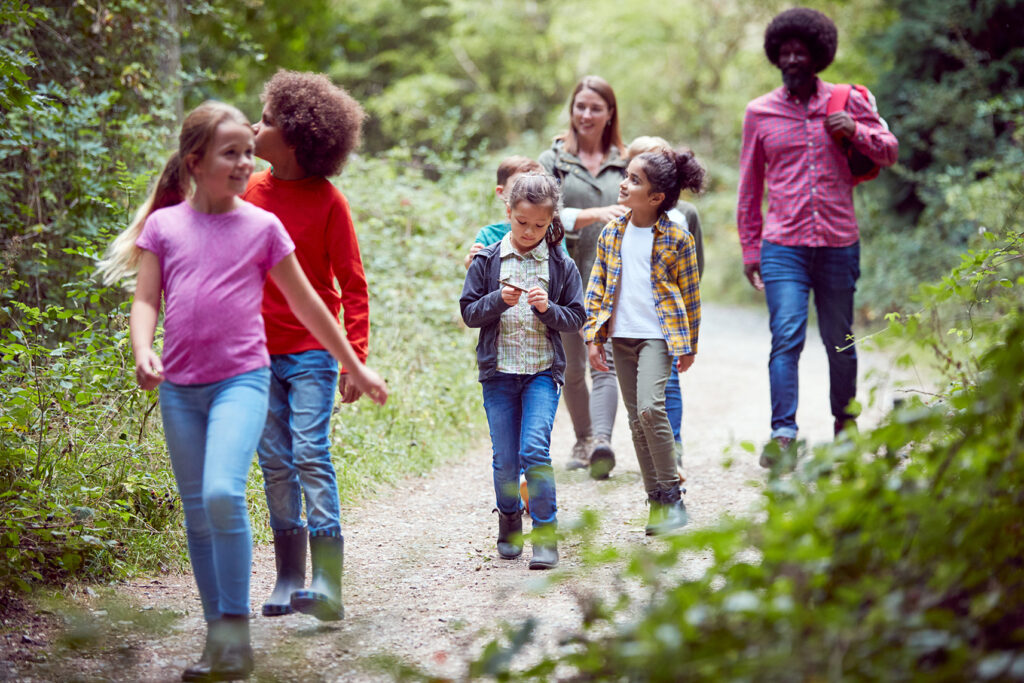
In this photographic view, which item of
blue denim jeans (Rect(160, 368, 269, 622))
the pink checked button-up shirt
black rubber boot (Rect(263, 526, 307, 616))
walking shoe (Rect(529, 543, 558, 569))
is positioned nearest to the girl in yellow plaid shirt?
walking shoe (Rect(529, 543, 558, 569))

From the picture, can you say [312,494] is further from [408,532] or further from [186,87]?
[186,87]

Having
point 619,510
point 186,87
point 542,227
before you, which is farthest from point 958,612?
point 186,87

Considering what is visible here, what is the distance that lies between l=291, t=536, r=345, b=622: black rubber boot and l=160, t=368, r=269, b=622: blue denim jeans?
0.36 meters

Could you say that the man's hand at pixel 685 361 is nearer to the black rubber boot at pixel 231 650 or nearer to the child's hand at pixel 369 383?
the child's hand at pixel 369 383

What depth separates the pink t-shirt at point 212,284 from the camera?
3215mm

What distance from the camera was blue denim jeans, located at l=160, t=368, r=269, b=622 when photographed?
3.12 m

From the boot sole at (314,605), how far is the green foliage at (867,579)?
1.36m

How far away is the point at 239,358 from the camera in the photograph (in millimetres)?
3244

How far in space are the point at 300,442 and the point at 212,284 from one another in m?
0.77

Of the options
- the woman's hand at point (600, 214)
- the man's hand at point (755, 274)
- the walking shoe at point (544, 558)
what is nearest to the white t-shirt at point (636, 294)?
the woman's hand at point (600, 214)

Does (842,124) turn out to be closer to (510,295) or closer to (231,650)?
(510,295)

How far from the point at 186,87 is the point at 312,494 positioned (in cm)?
657

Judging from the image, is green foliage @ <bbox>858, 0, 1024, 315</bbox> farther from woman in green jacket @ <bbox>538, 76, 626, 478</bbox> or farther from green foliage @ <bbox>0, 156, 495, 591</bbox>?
green foliage @ <bbox>0, 156, 495, 591</bbox>

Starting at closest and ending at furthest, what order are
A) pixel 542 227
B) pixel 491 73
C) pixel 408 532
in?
pixel 542 227 < pixel 408 532 < pixel 491 73
